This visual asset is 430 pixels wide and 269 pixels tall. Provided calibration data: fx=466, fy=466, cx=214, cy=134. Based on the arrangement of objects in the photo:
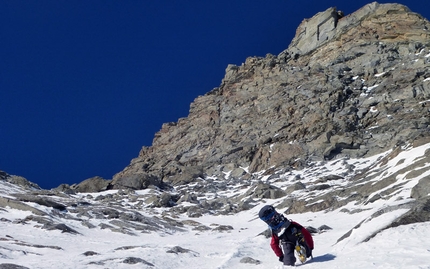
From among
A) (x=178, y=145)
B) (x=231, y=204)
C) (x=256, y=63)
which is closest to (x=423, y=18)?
(x=256, y=63)

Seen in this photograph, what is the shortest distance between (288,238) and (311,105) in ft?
333

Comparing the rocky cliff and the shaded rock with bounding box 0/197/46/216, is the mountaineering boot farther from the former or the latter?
the shaded rock with bounding box 0/197/46/216

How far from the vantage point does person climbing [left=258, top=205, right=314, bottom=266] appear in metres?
13.2

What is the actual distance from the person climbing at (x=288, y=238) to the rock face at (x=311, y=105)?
2803 inches

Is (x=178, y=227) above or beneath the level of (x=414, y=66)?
beneath

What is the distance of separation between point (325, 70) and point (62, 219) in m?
98.4

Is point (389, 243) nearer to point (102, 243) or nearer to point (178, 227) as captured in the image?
point (102, 243)

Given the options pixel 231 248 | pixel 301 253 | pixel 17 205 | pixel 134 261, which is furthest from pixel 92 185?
pixel 301 253

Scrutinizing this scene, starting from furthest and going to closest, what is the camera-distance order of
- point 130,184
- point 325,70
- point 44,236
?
point 325,70 < point 130,184 < point 44,236

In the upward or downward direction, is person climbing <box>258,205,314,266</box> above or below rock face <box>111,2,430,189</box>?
below

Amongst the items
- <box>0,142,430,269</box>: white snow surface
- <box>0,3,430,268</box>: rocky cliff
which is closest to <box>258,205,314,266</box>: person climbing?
<box>0,142,430,269</box>: white snow surface

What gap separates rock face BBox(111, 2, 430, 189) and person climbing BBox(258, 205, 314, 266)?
7119cm

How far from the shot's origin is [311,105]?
368 feet

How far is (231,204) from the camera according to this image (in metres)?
66.6
